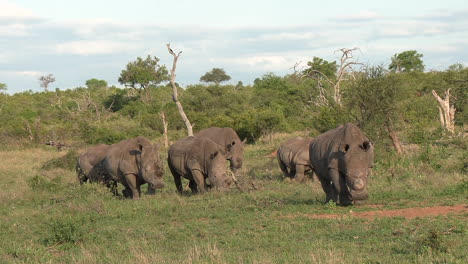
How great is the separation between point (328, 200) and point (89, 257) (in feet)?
19.4

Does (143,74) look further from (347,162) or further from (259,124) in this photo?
(347,162)

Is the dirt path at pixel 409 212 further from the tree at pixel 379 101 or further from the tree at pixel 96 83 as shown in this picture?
the tree at pixel 96 83

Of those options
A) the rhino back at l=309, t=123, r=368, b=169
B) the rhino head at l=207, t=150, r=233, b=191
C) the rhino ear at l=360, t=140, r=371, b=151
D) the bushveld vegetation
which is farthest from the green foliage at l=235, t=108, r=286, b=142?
the rhino ear at l=360, t=140, r=371, b=151

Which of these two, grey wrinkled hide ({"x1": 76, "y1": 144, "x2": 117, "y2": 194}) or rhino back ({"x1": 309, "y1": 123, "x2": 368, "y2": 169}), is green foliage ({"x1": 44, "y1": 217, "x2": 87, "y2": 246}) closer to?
rhino back ({"x1": 309, "y1": 123, "x2": 368, "y2": 169})

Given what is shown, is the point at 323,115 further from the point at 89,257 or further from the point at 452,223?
the point at 89,257

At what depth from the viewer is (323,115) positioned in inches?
953

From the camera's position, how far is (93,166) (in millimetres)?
18328

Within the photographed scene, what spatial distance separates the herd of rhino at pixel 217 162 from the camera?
1212 cm

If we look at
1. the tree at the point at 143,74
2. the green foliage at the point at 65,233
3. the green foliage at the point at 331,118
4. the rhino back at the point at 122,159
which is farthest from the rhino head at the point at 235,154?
the tree at the point at 143,74

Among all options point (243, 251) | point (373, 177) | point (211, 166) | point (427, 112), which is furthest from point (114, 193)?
point (427, 112)

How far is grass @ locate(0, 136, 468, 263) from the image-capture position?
8.50 meters

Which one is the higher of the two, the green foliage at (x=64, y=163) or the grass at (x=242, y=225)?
the green foliage at (x=64, y=163)

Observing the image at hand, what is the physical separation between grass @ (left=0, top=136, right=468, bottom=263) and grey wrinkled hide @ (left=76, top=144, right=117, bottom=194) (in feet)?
3.19

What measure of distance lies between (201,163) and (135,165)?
1.81m
